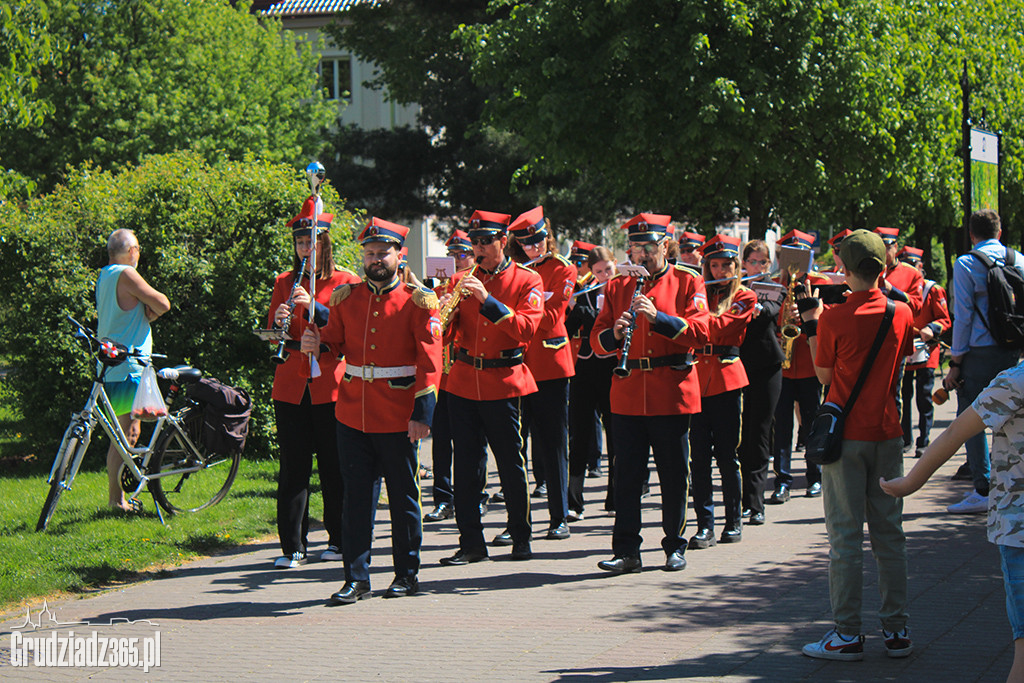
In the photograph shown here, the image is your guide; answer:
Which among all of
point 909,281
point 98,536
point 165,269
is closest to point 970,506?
point 909,281

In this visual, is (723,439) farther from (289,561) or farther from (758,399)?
(289,561)

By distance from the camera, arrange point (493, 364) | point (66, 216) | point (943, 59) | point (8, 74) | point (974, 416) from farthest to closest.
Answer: point (943, 59) < point (8, 74) < point (66, 216) < point (493, 364) < point (974, 416)

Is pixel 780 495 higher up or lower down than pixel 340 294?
lower down

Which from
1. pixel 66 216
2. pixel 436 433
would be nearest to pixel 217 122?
pixel 66 216

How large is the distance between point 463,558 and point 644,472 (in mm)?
1355

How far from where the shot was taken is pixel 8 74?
42.2ft

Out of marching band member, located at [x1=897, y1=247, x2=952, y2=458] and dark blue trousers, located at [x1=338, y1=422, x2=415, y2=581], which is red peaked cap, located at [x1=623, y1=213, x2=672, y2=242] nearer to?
dark blue trousers, located at [x1=338, y1=422, x2=415, y2=581]

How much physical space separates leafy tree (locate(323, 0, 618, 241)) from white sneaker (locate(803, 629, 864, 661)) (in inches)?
682

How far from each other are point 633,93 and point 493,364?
1080 centimetres

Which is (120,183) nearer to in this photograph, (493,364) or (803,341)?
(493,364)

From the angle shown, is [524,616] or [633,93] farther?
[633,93]

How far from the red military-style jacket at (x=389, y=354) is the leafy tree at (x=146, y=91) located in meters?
22.7

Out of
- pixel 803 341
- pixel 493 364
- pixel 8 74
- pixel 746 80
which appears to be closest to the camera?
pixel 493 364

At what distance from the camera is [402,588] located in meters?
6.94
